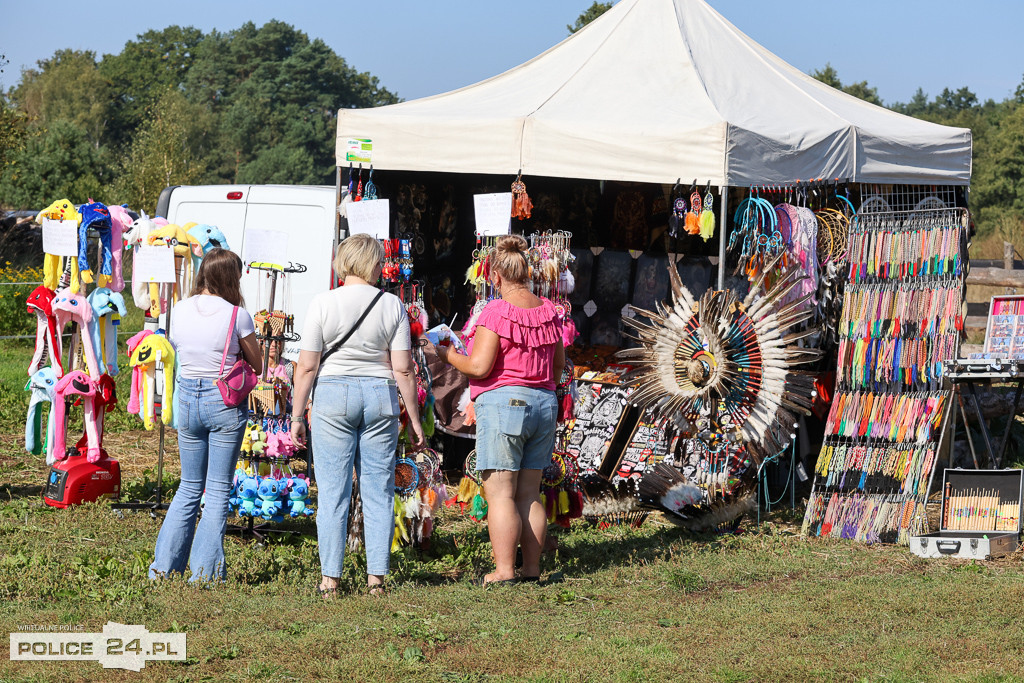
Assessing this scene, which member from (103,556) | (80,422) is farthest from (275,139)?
(103,556)

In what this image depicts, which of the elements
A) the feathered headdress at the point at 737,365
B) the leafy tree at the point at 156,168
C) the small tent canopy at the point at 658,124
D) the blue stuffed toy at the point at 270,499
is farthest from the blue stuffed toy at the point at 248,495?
the leafy tree at the point at 156,168

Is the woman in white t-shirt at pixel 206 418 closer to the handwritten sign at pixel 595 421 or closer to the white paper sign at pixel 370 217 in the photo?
the white paper sign at pixel 370 217

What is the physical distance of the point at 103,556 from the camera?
561 centimetres

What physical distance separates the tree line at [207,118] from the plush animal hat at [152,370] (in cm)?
1586

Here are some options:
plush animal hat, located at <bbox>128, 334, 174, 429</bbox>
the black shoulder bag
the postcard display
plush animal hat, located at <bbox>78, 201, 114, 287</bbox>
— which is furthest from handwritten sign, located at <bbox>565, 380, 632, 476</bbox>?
plush animal hat, located at <bbox>78, 201, 114, 287</bbox>

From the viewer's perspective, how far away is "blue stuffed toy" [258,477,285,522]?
241 inches

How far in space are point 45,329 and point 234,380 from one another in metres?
2.56

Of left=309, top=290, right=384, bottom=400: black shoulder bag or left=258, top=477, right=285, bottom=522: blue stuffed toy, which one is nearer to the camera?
left=309, top=290, right=384, bottom=400: black shoulder bag

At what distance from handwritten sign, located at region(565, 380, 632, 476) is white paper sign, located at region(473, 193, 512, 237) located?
1375 mm

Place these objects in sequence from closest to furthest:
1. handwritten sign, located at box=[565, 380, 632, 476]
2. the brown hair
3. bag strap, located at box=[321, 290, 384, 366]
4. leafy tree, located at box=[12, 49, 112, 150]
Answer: bag strap, located at box=[321, 290, 384, 366] < the brown hair < handwritten sign, located at box=[565, 380, 632, 476] < leafy tree, located at box=[12, 49, 112, 150]

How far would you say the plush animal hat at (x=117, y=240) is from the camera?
695 centimetres

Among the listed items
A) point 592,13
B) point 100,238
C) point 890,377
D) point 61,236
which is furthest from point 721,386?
point 592,13

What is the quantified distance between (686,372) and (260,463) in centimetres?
255

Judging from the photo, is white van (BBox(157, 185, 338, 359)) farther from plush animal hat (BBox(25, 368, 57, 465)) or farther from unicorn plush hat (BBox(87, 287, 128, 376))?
plush animal hat (BBox(25, 368, 57, 465))
